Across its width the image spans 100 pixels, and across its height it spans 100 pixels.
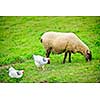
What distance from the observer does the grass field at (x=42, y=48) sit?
258cm

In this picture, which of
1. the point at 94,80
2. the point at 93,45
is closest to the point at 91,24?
the point at 93,45

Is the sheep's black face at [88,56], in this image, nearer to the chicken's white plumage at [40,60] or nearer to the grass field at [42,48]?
the grass field at [42,48]

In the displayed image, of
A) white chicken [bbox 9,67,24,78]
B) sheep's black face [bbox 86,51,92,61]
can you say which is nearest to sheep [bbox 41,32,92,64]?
sheep's black face [bbox 86,51,92,61]

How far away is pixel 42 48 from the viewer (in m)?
2.63

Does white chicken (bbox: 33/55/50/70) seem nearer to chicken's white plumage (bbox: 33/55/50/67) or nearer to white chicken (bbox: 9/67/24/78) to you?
chicken's white plumage (bbox: 33/55/50/67)

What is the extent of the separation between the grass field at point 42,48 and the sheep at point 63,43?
0.14 feet

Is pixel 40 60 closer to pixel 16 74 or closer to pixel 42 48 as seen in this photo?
pixel 42 48

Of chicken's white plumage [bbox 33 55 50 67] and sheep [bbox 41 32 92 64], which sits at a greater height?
sheep [bbox 41 32 92 64]

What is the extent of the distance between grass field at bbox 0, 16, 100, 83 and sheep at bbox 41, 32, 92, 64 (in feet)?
0.14

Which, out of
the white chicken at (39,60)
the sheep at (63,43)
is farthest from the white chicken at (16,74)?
the sheep at (63,43)

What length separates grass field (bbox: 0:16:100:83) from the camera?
8.47 feet

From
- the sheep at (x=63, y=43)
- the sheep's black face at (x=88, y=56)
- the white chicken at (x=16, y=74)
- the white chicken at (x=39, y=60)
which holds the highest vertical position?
the sheep at (x=63, y=43)

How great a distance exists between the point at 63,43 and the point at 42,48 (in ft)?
0.74
